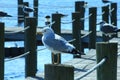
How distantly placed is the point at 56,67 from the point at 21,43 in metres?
13.6

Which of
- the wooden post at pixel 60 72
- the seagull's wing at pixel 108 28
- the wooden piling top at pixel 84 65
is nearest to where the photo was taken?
the wooden post at pixel 60 72

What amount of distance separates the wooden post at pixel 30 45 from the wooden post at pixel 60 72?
3747 millimetres

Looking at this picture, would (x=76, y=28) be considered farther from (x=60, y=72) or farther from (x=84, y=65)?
(x=60, y=72)

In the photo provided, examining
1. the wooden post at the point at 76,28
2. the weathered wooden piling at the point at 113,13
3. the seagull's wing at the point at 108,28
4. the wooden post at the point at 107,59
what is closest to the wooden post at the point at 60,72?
the wooden post at the point at 107,59

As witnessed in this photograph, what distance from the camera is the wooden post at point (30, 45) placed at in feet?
24.4

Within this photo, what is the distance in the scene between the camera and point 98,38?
14.1 m

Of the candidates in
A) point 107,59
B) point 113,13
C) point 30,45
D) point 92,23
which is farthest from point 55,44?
point 113,13

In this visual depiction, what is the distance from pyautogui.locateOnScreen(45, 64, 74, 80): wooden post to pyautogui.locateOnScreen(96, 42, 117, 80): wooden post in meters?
1.29

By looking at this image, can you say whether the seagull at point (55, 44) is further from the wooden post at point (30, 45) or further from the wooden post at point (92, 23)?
the wooden post at point (92, 23)

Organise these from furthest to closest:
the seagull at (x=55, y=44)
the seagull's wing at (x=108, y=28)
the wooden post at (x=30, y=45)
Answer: the seagull's wing at (x=108, y=28) < the wooden post at (x=30, y=45) < the seagull at (x=55, y=44)

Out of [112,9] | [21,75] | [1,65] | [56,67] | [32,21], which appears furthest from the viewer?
[112,9]

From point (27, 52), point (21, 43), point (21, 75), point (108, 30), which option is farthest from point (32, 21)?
point (21, 43)

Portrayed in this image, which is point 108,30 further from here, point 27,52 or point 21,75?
point 27,52

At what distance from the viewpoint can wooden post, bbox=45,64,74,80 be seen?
11.9 feet
